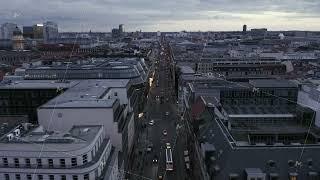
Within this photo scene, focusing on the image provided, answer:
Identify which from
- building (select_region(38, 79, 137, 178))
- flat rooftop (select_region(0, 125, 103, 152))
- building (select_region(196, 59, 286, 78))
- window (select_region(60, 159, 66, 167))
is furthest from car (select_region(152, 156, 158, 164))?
building (select_region(196, 59, 286, 78))

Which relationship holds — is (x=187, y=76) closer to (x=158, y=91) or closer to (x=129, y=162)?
(x=158, y=91)

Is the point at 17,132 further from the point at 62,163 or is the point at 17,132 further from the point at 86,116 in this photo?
the point at 86,116

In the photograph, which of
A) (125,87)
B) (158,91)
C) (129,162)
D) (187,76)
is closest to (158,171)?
(129,162)

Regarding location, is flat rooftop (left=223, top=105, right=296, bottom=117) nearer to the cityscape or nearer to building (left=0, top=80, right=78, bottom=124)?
the cityscape

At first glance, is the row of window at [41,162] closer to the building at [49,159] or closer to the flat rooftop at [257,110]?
the building at [49,159]

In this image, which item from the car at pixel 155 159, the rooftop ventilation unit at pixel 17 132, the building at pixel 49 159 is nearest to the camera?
the building at pixel 49 159

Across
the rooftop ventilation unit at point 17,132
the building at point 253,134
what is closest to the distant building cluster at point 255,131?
the building at point 253,134
